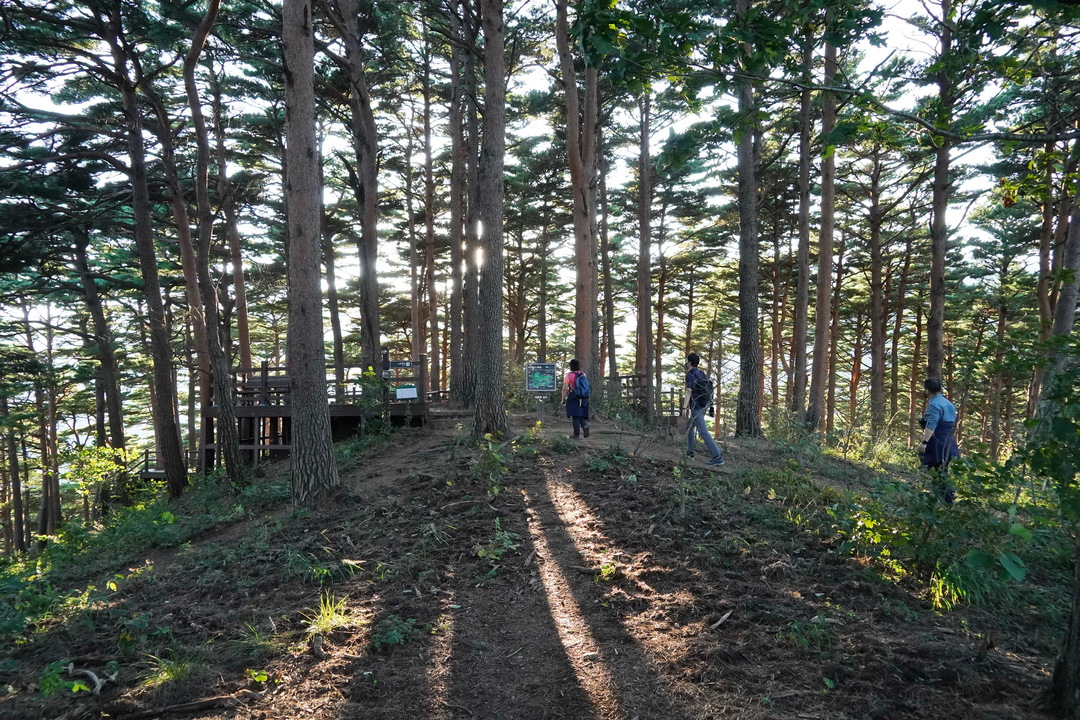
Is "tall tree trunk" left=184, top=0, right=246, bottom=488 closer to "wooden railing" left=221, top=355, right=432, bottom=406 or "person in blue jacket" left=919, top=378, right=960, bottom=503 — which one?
"wooden railing" left=221, top=355, right=432, bottom=406

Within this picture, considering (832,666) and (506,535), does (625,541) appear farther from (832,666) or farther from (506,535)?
(832,666)

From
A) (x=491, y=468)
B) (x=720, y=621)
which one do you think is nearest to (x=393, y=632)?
(x=720, y=621)

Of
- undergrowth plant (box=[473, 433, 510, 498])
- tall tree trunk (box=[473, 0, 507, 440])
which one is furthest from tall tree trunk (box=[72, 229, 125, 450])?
undergrowth plant (box=[473, 433, 510, 498])

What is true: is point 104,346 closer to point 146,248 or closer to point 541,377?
point 146,248

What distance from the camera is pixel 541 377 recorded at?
46.2 feet

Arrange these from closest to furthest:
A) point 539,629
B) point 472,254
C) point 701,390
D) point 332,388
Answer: point 539,629
point 701,390
point 332,388
point 472,254

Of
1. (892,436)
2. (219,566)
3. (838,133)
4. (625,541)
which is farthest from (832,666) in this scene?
(892,436)

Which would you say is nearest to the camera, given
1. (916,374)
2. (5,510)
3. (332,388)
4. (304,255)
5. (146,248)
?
(304,255)

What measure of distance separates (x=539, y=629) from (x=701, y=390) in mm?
5390

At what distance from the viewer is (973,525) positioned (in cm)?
461

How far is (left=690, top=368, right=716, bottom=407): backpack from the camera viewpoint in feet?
29.1

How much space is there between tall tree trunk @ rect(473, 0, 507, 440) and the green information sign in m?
3.94

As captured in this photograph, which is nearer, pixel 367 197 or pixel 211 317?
pixel 211 317

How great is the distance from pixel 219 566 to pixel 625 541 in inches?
173
